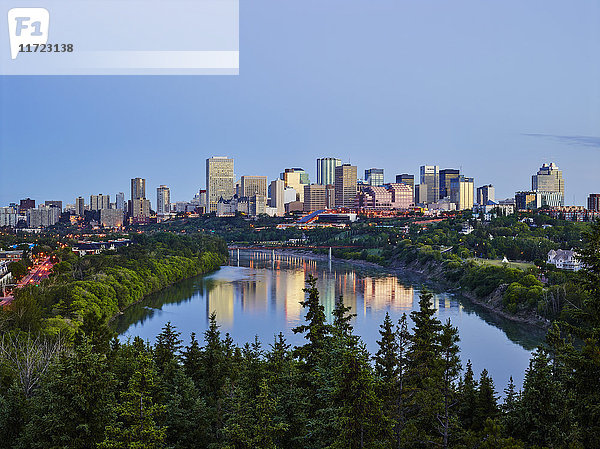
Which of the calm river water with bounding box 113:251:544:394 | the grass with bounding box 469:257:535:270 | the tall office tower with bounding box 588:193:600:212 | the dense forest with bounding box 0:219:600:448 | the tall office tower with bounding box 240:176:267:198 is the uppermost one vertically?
the tall office tower with bounding box 240:176:267:198

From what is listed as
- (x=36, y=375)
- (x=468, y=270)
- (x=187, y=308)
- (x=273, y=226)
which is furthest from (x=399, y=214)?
(x=36, y=375)

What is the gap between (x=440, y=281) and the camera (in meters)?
23.5

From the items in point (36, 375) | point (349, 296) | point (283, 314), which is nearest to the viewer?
point (36, 375)

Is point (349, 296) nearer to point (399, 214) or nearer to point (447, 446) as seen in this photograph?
point (447, 446)

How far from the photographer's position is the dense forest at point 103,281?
36.4 feet

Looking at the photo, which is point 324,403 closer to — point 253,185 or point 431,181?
point 253,185

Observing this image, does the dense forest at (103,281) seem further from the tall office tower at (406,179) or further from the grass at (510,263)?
the tall office tower at (406,179)

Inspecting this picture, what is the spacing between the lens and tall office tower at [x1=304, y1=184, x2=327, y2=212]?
268 feet

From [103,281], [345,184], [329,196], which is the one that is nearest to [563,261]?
[103,281]

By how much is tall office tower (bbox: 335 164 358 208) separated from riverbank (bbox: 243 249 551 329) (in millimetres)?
43545

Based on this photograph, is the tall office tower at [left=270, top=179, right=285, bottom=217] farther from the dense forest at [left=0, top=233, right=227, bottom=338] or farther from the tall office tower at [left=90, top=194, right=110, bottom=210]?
the dense forest at [left=0, top=233, right=227, bottom=338]

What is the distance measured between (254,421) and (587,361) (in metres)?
2.36

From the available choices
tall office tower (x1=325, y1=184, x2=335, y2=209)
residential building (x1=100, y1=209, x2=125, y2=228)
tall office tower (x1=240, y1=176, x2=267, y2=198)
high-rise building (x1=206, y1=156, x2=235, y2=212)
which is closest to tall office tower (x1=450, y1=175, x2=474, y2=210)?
tall office tower (x1=325, y1=184, x2=335, y2=209)

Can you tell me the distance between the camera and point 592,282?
173 inches
